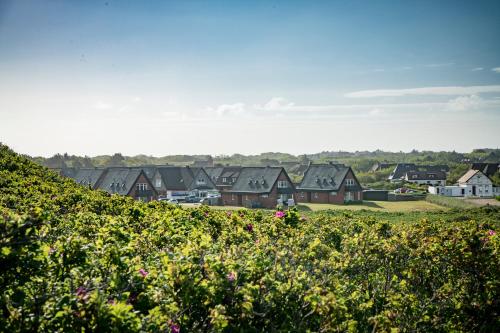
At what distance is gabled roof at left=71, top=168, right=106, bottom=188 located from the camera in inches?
3219

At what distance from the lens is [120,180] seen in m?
72.8

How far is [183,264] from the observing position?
6.48 metres

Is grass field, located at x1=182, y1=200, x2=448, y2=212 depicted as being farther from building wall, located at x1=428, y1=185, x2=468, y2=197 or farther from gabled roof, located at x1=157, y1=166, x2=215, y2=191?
building wall, located at x1=428, y1=185, x2=468, y2=197

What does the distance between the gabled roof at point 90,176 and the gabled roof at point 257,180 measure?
78.3ft

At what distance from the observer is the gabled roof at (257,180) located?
244 ft

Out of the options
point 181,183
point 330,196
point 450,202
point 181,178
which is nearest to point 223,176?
point 181,178

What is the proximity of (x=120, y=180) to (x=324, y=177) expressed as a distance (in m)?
33.6

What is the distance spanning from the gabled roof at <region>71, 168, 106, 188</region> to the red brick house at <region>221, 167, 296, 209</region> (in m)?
22.1

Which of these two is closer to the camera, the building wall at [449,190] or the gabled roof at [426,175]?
the building wall at [449,190]

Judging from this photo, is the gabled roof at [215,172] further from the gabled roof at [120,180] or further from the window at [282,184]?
the gabled roof at [120,180]

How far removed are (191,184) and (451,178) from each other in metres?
62.4

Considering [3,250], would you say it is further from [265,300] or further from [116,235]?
[116,235]

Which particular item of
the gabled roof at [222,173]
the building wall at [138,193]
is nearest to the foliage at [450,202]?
the gabled roof at [222,173]

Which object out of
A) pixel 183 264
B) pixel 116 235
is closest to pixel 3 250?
pixel 183 264
